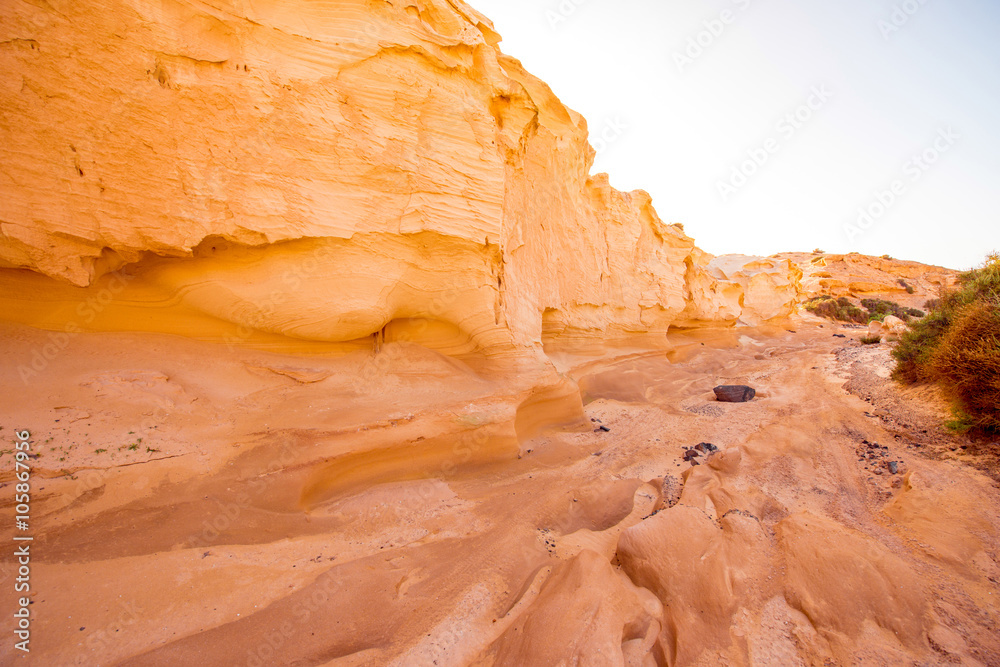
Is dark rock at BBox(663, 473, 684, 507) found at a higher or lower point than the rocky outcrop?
lower

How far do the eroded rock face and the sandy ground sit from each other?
3.08 ft

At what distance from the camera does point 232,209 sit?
391cm

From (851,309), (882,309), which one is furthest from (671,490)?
(882,309)

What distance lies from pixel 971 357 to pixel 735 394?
3803 millimetres

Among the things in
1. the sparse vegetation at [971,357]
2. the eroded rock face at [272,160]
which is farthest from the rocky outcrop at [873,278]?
the eroded rock face at [272,160]

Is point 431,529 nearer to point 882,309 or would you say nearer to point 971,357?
point 971,357

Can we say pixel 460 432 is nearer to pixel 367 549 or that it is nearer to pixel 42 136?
pixel 367 549

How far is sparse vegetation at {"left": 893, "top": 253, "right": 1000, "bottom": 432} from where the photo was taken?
4.27 m

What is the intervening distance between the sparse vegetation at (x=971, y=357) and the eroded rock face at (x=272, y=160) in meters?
5.47

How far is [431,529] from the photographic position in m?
3.87

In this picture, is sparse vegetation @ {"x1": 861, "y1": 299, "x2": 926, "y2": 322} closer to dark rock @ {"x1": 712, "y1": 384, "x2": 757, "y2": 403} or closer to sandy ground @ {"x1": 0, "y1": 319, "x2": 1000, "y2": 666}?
dark rock @ {"x1": 712, "y1": 384, "x2": 757, "y2": 403}

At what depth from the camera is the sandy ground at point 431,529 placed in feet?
8.11

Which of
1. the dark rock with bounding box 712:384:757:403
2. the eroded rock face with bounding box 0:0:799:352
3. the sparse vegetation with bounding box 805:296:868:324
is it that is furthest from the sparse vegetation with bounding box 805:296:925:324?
the eroded rock face with bounding box 0:0:799:352

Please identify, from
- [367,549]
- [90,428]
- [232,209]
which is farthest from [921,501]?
[90,428]
